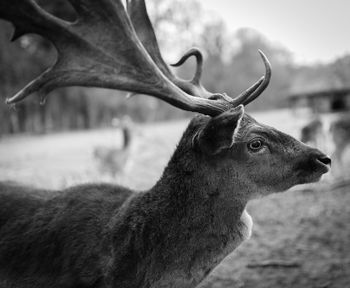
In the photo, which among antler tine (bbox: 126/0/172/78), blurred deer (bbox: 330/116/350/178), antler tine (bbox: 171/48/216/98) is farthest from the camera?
blurred deer (bbox: 330/116/350/178)

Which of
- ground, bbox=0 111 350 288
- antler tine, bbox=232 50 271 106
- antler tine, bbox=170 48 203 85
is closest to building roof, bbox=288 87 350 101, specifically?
ground, bbox=0 111 350 288

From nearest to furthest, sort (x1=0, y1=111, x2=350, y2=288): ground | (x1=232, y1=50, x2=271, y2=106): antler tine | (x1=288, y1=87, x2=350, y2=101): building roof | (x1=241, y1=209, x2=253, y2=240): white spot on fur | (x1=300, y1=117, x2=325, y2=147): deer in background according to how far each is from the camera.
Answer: (x1=241, y1=209, x2=253, y2=240): white spot on fur → (x1=232, y1=50, x2=271, y2=106): antler tine → (x1=0, y1=111, x2=350, y2=288): ground → (x1=300, y1=117, x2=325, y2=147): deer in background → (x1=288, y1=87, x2=350, y2=101): building roof

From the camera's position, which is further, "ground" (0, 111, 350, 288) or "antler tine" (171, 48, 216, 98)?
"ground" (0, 111, 350, 288)

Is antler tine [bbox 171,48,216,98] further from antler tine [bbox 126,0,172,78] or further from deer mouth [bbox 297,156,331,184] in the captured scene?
deer mouth [bbox 297,156,331,184]

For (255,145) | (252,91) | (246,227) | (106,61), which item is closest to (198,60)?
(252,91)

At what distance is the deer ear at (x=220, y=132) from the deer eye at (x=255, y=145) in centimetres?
13

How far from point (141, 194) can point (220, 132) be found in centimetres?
79

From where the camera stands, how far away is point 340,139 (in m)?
10.7

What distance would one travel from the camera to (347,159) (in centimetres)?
1148

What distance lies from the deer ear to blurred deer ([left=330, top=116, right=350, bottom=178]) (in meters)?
8.24

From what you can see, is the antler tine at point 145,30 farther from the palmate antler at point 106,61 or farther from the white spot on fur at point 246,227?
the white spot on fur at point 246,227

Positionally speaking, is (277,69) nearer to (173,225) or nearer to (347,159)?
(347,159)

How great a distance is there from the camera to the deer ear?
237cm

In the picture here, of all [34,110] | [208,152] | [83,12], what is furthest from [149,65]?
[34,110]
